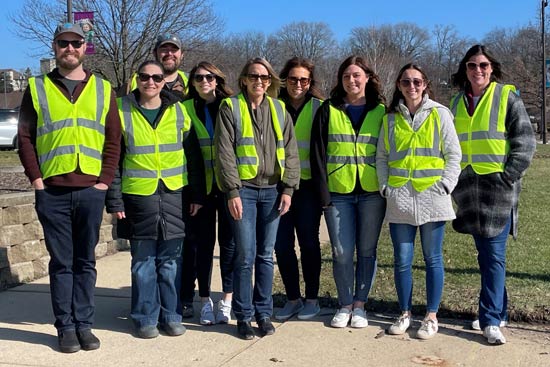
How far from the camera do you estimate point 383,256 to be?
7.37m

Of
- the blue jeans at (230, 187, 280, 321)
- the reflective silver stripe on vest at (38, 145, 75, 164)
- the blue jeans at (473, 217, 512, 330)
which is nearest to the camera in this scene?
the reflective silver stripe on vest at (38, 145, 75, 164)

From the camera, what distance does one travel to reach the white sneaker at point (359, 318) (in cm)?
487

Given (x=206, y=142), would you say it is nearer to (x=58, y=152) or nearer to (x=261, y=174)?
(x=261, y=174)

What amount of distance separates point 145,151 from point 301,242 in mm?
1433

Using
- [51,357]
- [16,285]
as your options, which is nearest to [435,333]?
[51,357]

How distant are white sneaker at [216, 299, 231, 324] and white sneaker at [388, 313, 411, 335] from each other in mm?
1251

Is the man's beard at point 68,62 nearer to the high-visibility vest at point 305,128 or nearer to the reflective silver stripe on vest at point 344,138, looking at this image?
the high-visibility vest at point 305,128

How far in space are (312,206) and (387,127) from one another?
2.80 ft

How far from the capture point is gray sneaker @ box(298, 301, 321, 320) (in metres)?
5.13

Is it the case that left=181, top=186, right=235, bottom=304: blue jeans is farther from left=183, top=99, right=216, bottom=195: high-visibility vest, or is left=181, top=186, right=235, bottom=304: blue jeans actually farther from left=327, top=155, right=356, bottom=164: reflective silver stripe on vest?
left=327, top=155, right=356, bottom=164: reflective silver stripe on vest

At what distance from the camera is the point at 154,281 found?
4.78 metres

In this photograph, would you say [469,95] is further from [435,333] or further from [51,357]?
[51,357]

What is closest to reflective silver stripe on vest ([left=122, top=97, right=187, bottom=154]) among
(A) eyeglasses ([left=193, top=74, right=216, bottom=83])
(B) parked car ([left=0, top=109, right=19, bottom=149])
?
(A) eyeglasses ([left=193, top=74, right=216, bottom=83])

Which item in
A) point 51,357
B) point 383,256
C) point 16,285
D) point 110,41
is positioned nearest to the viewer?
point 51,357
